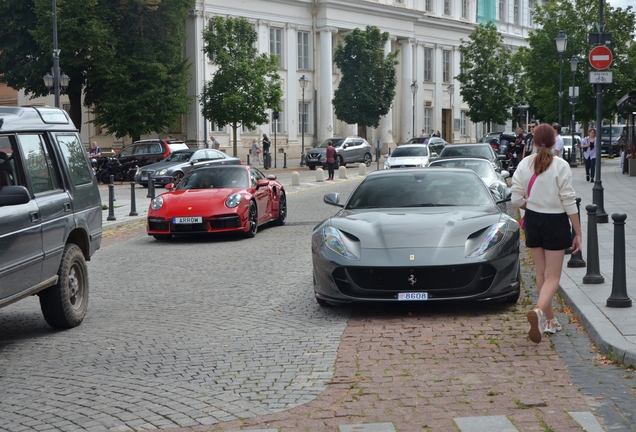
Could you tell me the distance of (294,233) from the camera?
58.6ft

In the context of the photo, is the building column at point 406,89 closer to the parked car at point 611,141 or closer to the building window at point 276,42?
the building window at point 276,42

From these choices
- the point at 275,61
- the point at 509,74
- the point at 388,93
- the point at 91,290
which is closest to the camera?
the point at 91,290

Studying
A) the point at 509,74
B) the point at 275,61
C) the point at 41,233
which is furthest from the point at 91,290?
the point at 509,74

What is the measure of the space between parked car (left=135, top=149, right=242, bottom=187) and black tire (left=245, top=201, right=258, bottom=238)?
17.8 metres

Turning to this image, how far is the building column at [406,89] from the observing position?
75812 mm

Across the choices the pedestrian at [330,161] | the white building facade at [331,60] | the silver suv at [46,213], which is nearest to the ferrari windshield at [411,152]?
the pedestrian at [330,161]

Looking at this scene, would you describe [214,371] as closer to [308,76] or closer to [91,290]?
[91,290]

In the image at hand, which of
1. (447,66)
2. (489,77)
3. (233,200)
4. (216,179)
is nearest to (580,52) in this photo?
(489,77)

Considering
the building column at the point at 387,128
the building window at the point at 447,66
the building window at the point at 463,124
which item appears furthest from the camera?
the building window at the point at 463,124

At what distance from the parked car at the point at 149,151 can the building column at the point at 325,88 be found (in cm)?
2574

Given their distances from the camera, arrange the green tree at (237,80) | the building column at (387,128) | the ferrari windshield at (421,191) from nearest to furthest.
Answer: the ferrari windshield at (421,191) < the green tree at (237,80) < the building column at (387,128)

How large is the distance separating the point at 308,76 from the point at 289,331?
5918cm

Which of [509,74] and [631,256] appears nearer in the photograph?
[631,256]

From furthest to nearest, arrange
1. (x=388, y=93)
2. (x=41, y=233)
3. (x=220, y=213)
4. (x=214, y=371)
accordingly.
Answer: (x=388, y=93) → (x=220, y=213) → (x=41, y=233) → (x=214, y=371)
